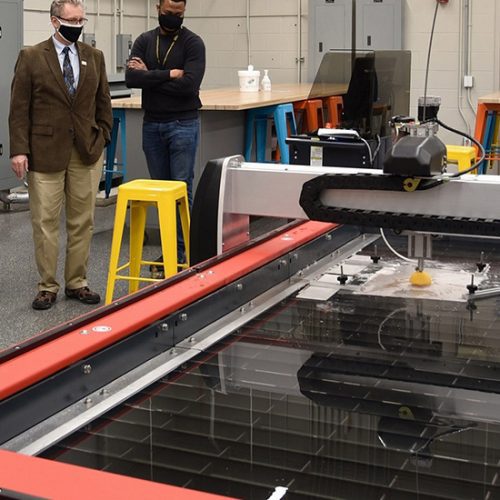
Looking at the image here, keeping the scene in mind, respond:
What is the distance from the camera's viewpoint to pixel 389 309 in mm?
2588

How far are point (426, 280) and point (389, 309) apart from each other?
0.83ft

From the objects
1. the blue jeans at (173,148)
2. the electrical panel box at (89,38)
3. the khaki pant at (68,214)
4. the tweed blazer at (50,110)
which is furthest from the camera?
the electrical panel box at (89,38)

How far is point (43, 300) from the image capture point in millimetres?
4926

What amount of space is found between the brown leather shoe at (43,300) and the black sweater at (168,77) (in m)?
1.23

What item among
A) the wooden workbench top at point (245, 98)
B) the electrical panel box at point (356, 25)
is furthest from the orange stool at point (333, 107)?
the electrical panel box at point (356, 25)

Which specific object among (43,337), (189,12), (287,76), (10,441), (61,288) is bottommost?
(61,288)

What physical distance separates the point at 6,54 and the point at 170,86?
7.60 feet

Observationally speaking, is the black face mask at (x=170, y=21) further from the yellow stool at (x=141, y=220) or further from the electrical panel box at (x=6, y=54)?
the electrical panel box at (x=6, y=54)

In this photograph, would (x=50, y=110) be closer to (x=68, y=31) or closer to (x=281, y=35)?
(x=68, y=31)

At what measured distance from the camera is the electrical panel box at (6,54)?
7.13m

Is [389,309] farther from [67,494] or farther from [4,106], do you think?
[4,106]

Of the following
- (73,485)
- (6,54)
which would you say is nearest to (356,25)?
(6,54)

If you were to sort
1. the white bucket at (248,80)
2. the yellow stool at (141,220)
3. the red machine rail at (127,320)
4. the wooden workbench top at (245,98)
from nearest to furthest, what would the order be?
the red machine rail at (127,320) < the yellow stool at (141,220) < the wooden workbench top at (245,98) < the white bucket at (248,80)

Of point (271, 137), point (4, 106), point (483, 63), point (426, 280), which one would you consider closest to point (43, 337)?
point (426, 280)
